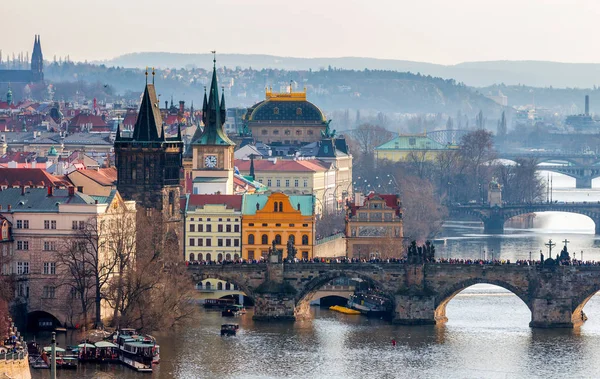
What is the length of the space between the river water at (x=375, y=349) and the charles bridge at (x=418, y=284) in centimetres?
124

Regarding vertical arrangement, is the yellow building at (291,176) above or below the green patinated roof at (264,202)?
above

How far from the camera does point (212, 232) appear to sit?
140000 mm

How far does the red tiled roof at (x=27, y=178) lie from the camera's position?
130625 mm

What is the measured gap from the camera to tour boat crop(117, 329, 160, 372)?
10625 centimetres

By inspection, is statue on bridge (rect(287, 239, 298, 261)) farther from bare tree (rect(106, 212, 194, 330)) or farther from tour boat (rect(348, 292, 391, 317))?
bare tree (rect(106, 212, 194, 330))

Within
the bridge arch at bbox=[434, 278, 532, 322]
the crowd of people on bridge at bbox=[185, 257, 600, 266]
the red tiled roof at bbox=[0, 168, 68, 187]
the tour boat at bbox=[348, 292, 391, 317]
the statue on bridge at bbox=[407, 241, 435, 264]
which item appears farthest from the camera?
the red tiled roof at bbox=[0, 168, 68, 187]

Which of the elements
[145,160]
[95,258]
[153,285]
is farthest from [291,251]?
[95,258]

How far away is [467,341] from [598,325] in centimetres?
951

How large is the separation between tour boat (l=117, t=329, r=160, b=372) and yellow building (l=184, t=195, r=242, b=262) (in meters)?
30.2

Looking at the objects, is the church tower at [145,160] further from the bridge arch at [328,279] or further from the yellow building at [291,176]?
the yellow building at [291,176]

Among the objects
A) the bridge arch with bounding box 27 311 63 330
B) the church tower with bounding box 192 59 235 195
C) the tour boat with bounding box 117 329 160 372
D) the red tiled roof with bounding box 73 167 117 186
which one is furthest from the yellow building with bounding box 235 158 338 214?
the tour boat with bounding box 117 329 160 372

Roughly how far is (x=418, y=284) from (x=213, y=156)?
2843 centimetres

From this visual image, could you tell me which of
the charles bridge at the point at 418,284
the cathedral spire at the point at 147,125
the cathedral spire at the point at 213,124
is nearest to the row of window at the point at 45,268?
the charles bridge at the point at 418,284

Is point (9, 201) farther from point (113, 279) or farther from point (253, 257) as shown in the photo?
point (253, 257)
